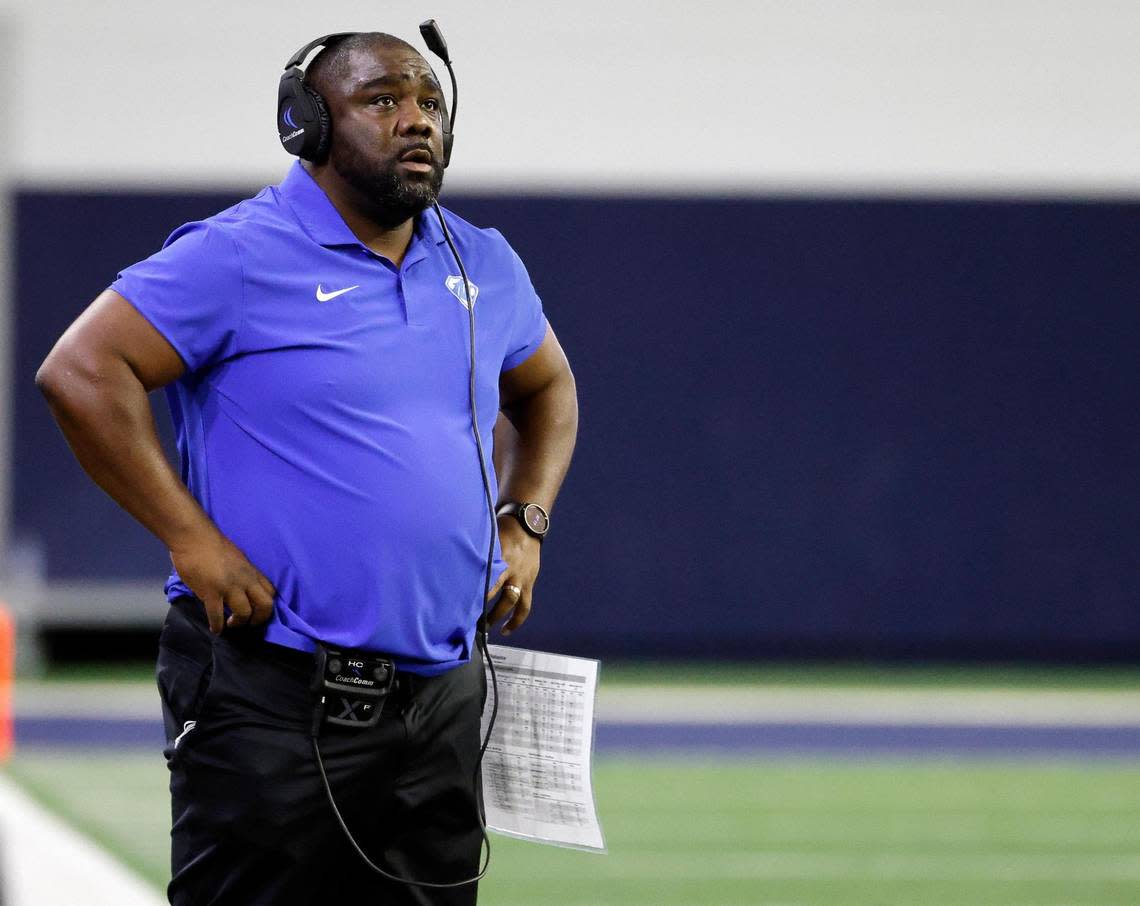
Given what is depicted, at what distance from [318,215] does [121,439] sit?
42cm

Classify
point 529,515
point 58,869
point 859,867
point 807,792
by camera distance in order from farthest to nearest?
1. point 807,792
2. point 859,867
3. point 58,869
4. point 529,515

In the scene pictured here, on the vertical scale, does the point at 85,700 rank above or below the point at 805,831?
below

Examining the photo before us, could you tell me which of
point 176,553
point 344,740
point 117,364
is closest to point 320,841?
point 344,740

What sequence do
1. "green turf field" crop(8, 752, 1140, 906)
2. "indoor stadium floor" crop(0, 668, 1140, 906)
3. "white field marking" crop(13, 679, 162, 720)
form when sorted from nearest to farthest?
"green turf field" crop(8, 752, 1140, 906) < "indoor stadium floor" crop(0, 668, 1140, 906) < "white field marking" crop(13, 679, 162, 720)

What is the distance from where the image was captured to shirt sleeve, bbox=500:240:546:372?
8.80ft

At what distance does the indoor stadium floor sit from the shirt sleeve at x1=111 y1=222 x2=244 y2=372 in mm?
728

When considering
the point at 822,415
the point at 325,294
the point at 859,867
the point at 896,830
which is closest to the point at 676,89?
the point at 822,415

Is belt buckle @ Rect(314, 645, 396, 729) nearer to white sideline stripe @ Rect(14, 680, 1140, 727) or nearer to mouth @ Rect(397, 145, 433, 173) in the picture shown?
mouth @ Rect(397, 145, 433, 173)

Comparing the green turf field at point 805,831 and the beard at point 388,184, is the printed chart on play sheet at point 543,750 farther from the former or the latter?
the green turf field at point 805,831

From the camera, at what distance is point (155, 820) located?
6.70 metres

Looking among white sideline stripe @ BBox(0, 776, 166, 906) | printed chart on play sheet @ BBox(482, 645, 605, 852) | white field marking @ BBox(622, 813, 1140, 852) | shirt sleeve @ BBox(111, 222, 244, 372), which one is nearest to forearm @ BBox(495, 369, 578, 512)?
printed chart on play sheet @ BBox(482, 645, 605, 852)

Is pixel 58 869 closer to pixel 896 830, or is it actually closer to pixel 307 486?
pixel 896 830

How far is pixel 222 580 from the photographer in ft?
7.62

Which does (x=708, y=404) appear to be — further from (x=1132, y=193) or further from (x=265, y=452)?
(x=265, y=452)
